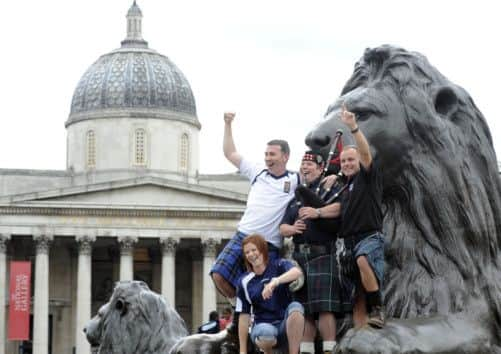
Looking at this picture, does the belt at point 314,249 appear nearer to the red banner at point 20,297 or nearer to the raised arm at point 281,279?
the raised arm at point 281,279

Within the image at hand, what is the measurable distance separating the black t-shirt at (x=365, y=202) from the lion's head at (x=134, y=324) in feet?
9.96

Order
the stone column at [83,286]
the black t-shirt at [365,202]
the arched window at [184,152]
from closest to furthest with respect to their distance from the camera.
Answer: the black t-shirt at [365,202] < the stone column at [83,286] < the arched window at [184,152]

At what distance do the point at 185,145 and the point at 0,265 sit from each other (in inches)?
548

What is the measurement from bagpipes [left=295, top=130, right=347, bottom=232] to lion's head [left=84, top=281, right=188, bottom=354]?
89.5 inches

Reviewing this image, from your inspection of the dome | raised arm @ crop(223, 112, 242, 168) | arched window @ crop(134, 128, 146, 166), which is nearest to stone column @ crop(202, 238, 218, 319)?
arched window @ crop(134, 128, 146, 166)

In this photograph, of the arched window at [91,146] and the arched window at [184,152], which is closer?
the arched window at [91,146]

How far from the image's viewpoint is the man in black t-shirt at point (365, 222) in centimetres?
553

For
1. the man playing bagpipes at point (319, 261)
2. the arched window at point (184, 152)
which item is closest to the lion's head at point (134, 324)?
the man playing bagpipes at point (319, 261)

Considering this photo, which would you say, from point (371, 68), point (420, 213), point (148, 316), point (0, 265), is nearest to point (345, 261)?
point (420, 213)

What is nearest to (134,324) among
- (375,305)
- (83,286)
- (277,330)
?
(277,330)

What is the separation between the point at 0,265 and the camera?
72.4 meters

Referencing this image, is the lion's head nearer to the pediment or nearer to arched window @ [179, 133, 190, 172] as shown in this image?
the pediment

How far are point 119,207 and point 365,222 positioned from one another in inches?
2667

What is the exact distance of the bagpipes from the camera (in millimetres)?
5747
